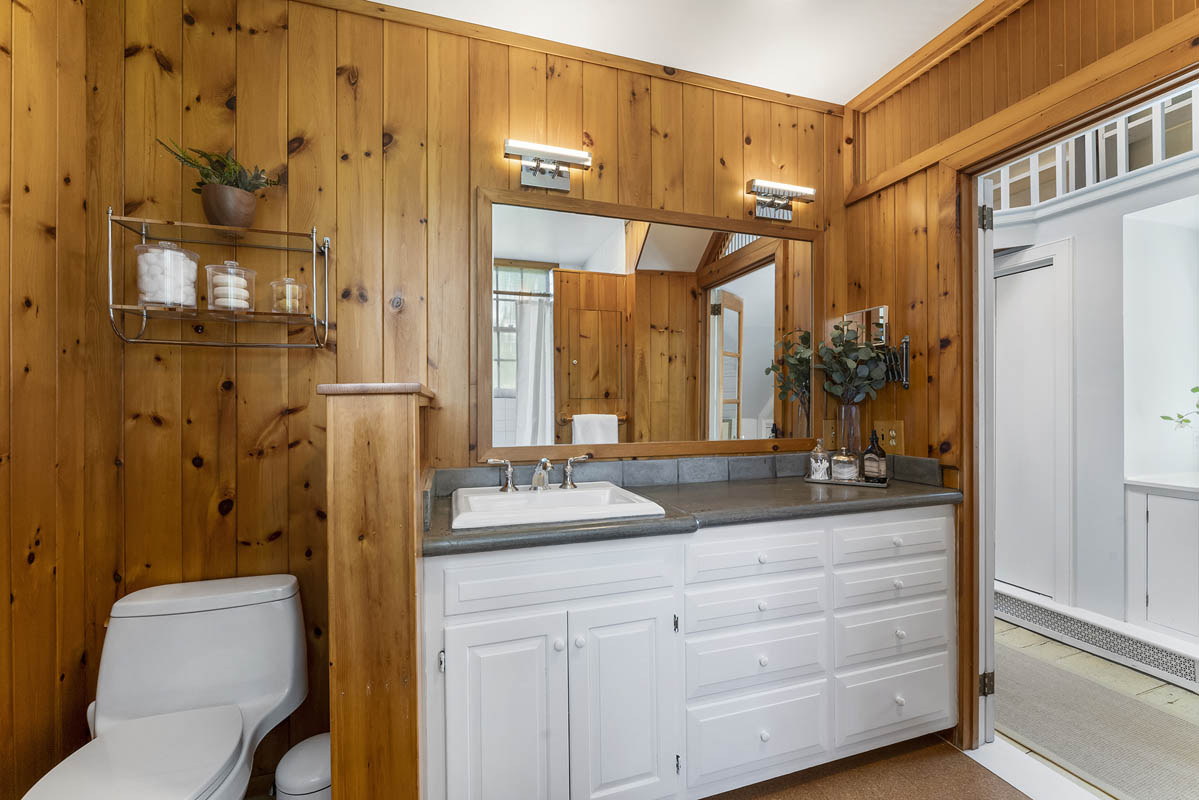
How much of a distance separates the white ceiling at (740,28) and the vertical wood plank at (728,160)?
4.5 inches

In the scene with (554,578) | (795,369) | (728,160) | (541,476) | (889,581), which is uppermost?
(728,160)

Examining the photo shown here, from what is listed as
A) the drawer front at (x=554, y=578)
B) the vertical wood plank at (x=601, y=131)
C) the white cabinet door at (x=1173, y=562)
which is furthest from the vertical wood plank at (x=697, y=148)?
the white cabinet door at (x=1173, y=562)

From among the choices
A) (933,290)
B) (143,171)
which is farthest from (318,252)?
(933,290)

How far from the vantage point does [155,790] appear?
1105 mm

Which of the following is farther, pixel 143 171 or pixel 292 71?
pixel 292 71

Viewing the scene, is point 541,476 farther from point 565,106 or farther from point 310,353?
point 565,106

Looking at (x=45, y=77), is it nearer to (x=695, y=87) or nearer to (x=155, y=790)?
(x=155, y=790)

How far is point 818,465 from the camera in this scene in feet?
7.37

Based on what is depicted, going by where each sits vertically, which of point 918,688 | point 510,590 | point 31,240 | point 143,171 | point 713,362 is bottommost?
point 918,688

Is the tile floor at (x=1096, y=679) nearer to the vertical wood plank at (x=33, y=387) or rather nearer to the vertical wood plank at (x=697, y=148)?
the vertical wood plank at (x=697, y=148)

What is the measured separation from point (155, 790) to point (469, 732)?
25.6 inches

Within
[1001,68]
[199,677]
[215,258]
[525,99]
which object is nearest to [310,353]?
[215,258]

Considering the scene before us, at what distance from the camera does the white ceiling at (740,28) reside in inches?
73.9

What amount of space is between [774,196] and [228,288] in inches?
80.8
